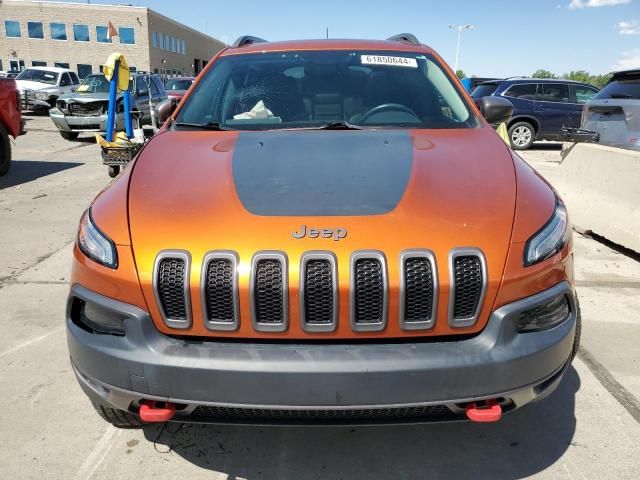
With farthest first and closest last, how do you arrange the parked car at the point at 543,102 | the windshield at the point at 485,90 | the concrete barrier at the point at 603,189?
the windshield at the point at 485,90 → the parked car at the point at 543,102 → the concrete barrier at the point at 603,189

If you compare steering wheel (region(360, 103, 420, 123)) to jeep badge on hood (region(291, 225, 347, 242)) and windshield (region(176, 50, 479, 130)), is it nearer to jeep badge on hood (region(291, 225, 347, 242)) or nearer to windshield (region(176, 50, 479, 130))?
windshield (region(176, 50, 479, 130))

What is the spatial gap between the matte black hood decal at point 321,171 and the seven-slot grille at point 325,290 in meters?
0.26

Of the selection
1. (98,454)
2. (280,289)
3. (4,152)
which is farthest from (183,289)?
(4,152)

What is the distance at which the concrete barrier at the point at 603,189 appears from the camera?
488 centimetres

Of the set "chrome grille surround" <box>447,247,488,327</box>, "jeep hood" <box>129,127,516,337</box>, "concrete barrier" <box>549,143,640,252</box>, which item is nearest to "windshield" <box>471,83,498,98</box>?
"concrete barrier" <box>549,143,640,252</box>

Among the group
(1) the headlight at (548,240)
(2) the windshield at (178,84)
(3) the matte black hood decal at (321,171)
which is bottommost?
(1) the headlight at (548,240)

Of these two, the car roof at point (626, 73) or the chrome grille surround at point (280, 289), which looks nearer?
the chrome grille surround at point (280, 289)

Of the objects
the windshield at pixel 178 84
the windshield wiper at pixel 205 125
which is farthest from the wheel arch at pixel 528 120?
the windshield at pixel 178 84

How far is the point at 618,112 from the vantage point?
18.2ft

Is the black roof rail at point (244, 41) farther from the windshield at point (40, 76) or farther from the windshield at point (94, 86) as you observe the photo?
the windshield at point (40, 76)

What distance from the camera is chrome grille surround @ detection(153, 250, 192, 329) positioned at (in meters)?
→ 1.75

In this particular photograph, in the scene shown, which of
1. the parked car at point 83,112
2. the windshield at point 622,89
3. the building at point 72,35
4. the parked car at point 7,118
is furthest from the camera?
the building at point 72,35

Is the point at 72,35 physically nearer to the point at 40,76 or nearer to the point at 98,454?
the point at 40,76

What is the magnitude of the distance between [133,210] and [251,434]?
1.16 m
